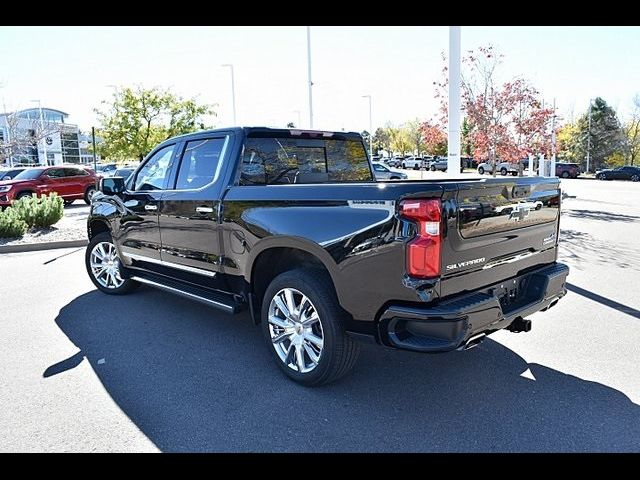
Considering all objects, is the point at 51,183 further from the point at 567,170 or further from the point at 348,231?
the point at 567,170

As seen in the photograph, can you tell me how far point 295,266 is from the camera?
390 cm

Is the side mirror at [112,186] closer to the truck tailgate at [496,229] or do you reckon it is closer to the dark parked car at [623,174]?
the truck tailgate at [496,229]

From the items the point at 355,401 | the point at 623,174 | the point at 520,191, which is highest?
the point at 520,191

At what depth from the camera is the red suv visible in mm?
16938

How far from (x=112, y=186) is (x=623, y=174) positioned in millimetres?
41392

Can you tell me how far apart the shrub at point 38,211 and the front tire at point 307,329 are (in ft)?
33.0

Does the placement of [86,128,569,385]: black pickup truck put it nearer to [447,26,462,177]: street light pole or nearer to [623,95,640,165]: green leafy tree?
[447,26,462,177]: street light pole

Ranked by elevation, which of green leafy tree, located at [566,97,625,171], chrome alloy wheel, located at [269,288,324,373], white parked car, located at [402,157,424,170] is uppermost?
green leafy tree, located at [566,97,625,171]

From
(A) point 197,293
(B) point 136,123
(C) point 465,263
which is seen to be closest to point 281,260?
(A) point 197,293

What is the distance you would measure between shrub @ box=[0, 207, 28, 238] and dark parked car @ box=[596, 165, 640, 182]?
40.1 metres

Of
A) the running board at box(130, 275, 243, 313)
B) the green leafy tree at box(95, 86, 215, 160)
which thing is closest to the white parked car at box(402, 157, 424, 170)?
the green leafy tree at box(95, 86, 215, 160)

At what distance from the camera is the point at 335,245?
10.7ft
